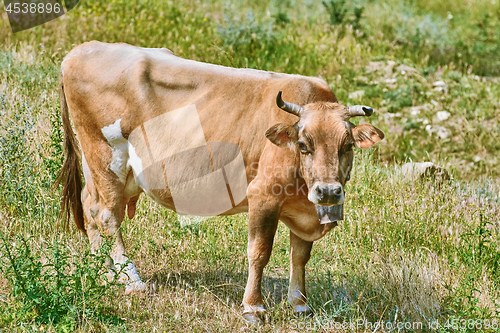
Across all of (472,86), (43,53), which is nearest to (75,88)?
(43,53)

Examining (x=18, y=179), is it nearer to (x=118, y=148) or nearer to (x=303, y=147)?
(x=118, y=148)

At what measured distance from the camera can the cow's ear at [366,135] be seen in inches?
172

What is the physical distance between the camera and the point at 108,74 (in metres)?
5.20

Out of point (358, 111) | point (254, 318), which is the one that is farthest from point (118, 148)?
point (358, 111)

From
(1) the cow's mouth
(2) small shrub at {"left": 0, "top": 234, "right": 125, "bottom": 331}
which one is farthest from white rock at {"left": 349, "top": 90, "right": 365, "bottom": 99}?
(2) small shrub at {"left": 0, "top": 234, "right": 125, "bottom": 331}

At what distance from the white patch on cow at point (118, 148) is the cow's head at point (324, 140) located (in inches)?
60.8

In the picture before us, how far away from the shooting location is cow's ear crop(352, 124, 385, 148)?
4.37m

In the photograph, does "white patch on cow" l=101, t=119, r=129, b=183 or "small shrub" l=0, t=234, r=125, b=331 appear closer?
"small shrub" l=0, t=234, r=125, b=331

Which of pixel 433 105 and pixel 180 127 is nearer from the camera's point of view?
pixel 180 127

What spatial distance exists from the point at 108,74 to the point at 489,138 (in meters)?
5.97

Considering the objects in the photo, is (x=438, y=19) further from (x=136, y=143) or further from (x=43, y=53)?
(x=136, y=143)

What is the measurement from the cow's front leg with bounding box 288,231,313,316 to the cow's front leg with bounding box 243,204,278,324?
372 millimetres

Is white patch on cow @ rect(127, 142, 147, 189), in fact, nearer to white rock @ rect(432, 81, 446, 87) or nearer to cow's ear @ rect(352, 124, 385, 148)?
cow's ear @ rect(352, 124, 385, 148)

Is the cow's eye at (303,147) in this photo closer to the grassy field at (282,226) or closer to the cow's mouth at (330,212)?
the cow's mouth at (330,212)
